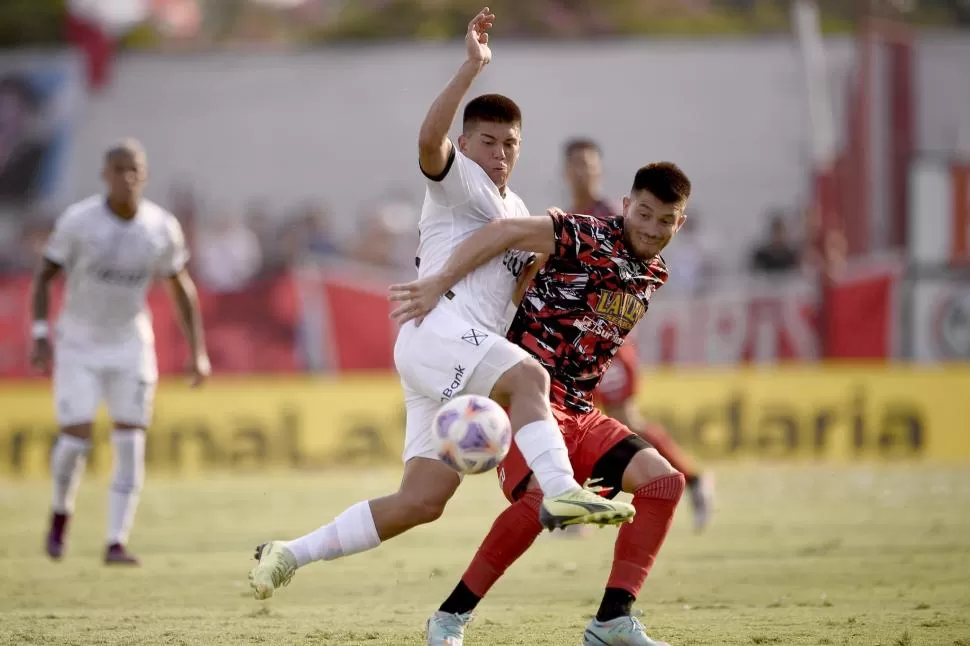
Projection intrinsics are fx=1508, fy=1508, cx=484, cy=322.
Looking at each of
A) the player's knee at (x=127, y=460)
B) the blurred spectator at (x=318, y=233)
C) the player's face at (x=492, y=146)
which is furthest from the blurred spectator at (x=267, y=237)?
the player's face at (x=492, y=146)

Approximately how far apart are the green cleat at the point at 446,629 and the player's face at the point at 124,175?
5.31 meters

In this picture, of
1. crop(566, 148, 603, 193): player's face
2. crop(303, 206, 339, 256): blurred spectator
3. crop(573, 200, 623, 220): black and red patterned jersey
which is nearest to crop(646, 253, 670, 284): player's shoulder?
crop(573, 200, 623, 220): black and red patterned jersey

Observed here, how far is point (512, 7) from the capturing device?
41781mm

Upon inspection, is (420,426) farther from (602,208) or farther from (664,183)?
(602,208)

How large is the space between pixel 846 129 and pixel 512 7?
1714 centimetres

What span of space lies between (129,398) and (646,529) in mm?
5601

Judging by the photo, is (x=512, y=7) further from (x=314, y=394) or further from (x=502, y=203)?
(x=502, y=203)

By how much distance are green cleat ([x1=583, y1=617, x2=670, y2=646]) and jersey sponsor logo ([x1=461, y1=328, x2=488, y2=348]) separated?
1347 mm

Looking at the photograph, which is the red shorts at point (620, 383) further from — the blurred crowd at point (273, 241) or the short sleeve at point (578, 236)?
the blurred crowd at point (273, 241)

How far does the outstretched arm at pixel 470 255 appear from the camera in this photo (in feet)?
22.4

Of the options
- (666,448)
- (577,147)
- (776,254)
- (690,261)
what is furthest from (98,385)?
(690,261)

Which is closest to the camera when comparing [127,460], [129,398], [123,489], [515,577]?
[515,577]

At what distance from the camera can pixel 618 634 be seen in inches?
260

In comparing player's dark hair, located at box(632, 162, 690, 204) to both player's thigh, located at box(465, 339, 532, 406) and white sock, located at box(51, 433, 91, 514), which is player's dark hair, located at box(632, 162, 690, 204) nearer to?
player's thigh, located at box(465, 339, 532, 406)
